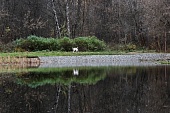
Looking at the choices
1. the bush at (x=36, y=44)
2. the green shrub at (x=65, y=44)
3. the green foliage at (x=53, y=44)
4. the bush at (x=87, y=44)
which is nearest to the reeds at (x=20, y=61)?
the green foliage at (x=53, y=44)

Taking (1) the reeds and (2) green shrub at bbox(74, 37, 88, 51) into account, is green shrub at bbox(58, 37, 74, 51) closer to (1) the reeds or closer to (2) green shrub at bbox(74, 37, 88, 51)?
(2) green shrub at bbox(74, 37, 88, 51)

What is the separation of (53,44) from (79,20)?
46.1 feet

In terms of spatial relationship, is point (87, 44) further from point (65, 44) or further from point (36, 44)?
point (36, 44)

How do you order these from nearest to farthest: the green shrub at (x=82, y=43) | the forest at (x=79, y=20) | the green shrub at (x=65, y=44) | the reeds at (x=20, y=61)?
the reeds at (x=20, y=61) < the green shrub at (x=65, y=44) < the green shrub at (x=82, y=43) < the forest at (x=79, y=20)

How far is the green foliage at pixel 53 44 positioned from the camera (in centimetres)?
4266

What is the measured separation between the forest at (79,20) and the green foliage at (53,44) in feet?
25.9

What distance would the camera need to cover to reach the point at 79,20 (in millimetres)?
56562

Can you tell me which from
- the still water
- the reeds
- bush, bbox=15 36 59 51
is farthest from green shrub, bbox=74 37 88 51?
the still water

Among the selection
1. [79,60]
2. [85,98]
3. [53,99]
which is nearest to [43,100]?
[53,99]

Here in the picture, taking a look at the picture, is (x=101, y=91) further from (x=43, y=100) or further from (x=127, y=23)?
(x=127, y=23)

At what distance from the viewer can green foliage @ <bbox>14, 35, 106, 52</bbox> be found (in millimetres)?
42656

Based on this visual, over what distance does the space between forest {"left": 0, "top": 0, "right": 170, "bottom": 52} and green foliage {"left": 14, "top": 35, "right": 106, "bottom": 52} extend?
25.9 feet

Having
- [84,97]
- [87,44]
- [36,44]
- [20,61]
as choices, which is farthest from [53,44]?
[84,97]

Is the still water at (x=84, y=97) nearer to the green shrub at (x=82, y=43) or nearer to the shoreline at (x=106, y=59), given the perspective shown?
the shoreline at (x=106, y=59)
